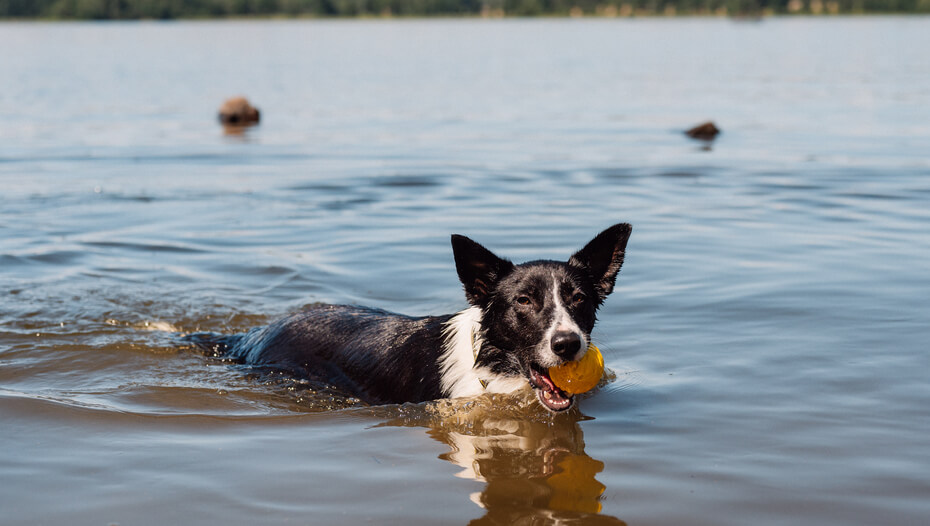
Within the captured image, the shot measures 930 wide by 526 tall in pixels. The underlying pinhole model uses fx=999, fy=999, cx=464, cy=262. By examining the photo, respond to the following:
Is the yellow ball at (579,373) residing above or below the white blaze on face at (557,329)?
below

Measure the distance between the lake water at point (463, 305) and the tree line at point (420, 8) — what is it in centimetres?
11304

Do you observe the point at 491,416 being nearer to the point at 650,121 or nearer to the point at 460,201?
the point at 460,201

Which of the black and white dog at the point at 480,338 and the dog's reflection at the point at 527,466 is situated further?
the black and white dog at the point at 480,338

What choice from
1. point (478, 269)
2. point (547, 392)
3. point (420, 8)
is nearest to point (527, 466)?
point (547, 392)

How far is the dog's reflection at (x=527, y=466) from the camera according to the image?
17.1 ft

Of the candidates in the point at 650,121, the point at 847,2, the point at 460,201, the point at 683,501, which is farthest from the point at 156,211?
the point at 847,2

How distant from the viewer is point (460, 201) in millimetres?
15172

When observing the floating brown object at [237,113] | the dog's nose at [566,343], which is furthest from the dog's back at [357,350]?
the floating brown object at [237,113]

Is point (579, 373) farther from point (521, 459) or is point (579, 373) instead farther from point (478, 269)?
point (478, 269)

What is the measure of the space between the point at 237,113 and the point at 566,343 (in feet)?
73.0

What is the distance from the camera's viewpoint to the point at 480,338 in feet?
21.7

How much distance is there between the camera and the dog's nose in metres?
5.88

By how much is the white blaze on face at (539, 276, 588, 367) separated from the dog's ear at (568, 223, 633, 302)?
0.41 m

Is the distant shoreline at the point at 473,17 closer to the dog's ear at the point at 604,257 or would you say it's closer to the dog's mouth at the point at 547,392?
the dog's ear at the point at 604,257
